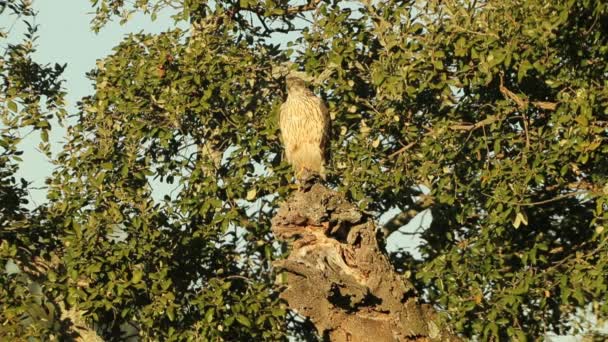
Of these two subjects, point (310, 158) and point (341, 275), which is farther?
point (310, 158)

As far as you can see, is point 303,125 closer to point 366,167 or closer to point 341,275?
A: point 366,167

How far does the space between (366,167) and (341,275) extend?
1864mm

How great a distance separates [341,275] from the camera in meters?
7.93

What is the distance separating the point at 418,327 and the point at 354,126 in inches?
110

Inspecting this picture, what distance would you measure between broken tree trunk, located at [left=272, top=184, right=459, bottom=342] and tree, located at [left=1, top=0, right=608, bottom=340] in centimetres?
67

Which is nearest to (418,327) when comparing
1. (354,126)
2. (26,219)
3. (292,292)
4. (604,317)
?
(292,292)

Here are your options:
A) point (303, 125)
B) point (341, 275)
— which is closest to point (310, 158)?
point (303, 125)

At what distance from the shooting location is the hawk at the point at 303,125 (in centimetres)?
1038

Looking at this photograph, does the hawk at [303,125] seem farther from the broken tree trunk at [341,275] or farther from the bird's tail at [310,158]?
the broken tree trunk at [341,275]

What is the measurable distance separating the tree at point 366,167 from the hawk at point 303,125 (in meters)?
0.15

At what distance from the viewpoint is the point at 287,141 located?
10500mm

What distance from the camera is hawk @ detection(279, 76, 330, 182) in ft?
34.1

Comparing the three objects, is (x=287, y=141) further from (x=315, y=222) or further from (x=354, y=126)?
(x=315, y=222)

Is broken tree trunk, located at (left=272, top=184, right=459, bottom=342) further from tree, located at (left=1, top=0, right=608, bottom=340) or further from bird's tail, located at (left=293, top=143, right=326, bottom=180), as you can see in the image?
bird's tail, located at (left=293, top=143, right=326, bottom=180)
